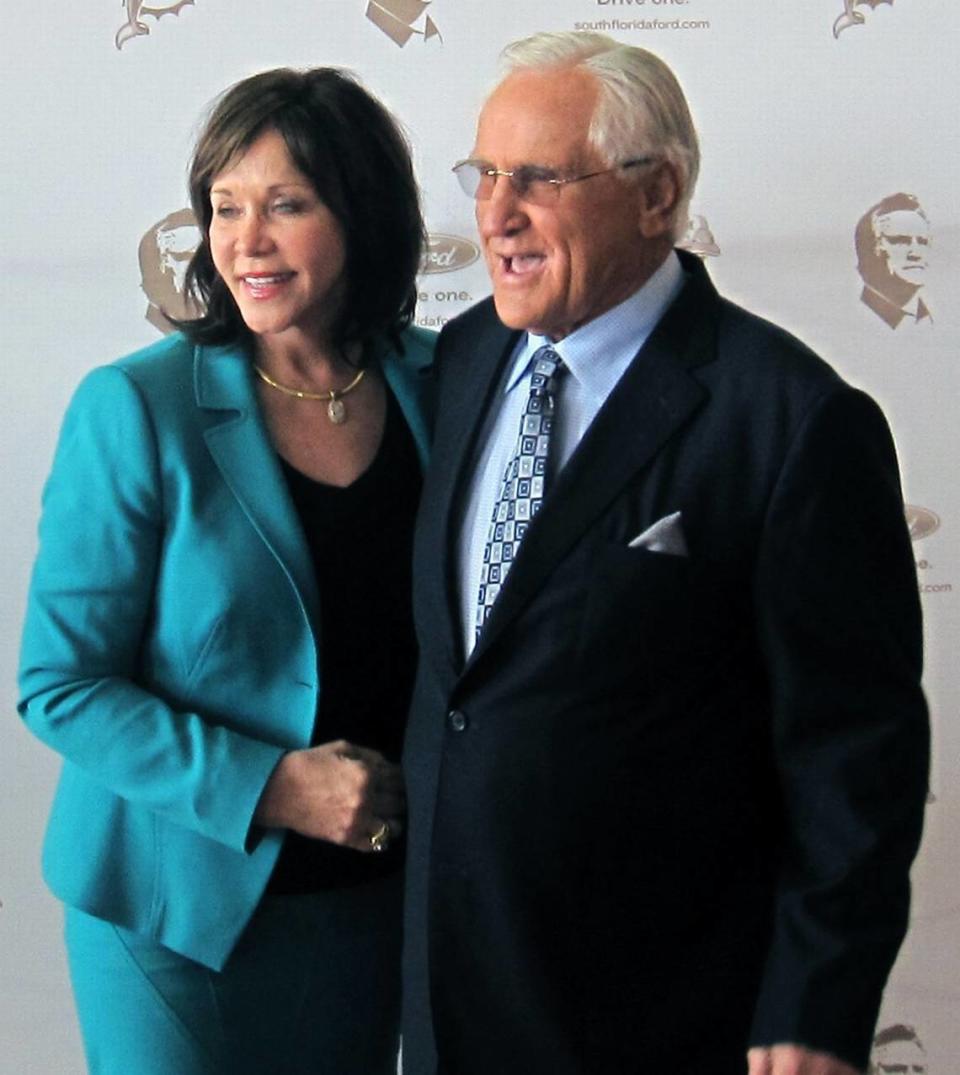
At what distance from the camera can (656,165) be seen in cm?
151

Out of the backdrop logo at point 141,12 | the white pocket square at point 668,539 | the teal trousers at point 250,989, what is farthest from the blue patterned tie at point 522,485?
the backdrop logo at point 141,12

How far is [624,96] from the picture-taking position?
58.2 inches

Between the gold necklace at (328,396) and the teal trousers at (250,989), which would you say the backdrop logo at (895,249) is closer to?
the gold necklace at (328,396)

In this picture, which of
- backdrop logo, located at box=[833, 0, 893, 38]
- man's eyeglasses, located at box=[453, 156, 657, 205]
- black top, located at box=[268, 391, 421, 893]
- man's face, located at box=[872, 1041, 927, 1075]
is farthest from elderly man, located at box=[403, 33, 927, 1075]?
man's face, located at box=[872, 1041, 927, 1075]

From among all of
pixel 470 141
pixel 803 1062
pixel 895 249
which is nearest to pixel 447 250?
pixel 470 141

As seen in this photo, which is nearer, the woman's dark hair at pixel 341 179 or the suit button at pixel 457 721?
the suit button at pixel 457 721

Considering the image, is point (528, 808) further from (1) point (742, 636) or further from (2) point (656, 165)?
(2) point (656, 165)

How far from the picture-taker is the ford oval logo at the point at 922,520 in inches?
103

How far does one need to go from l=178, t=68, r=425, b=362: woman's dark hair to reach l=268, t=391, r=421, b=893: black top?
167 mm

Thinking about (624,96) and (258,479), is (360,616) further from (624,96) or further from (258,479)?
(624,96)

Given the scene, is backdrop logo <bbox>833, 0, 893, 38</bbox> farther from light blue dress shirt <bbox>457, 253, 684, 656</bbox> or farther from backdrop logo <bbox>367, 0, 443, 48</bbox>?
light blue dress shirt <bbox>457, 253, 684, 656</bbox>

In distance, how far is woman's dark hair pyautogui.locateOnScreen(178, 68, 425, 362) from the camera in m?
1.66

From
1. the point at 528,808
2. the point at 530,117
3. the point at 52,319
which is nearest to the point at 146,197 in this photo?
the point at 52,319

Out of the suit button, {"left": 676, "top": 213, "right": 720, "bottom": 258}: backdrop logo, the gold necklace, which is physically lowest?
the suit button
